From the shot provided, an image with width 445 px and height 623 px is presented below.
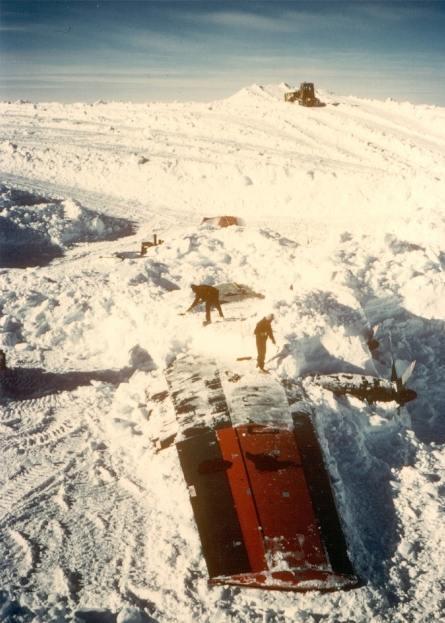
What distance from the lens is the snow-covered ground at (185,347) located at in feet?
19.7

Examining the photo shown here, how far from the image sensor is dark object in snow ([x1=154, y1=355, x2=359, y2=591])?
561 cm

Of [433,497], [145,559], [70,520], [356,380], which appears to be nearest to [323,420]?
[356,380]

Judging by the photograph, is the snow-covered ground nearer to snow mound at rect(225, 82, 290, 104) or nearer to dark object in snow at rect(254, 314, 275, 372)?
dark object in snow at rect(254, 314, 275, 372)

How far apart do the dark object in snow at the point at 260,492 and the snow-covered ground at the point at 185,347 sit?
36cm

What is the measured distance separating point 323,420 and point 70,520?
4.11 metres

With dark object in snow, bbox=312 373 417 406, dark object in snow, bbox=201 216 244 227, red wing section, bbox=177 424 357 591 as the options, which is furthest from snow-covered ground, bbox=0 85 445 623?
dark object in snow, bbox=201 216 244 227

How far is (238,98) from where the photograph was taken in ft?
109

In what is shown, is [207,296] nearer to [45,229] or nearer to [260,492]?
[260,492]

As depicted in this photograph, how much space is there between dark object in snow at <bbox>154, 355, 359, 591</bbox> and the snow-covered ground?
14.1 inches

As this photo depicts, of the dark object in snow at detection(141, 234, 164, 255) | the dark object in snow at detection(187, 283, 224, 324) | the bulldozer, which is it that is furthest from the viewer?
the bulldozer

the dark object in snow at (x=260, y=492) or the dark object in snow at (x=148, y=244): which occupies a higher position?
the dark object in snow at (x=148, y=244)

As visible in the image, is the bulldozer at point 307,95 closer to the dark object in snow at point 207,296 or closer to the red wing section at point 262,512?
the dark object in snow at point 207,296

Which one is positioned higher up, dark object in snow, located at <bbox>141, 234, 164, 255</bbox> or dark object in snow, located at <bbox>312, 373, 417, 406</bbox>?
dark object in snow, located at <bbox>141, 234, 164, 255</bbox>

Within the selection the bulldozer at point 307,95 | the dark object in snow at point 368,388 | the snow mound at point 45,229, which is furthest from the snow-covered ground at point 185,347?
the bulldozer at point 307,95
